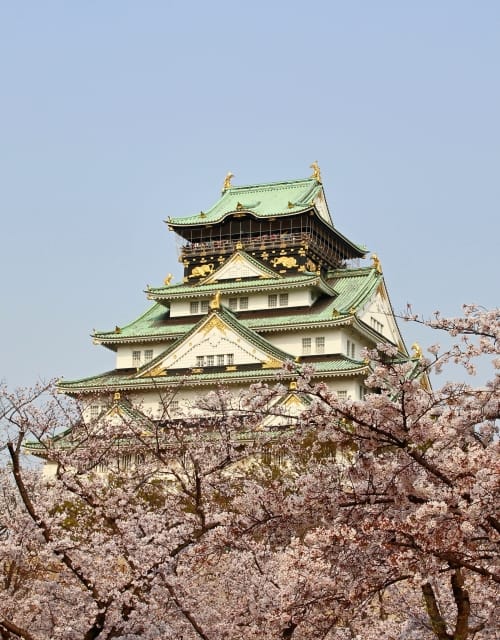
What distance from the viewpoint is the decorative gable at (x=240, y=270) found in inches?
2106

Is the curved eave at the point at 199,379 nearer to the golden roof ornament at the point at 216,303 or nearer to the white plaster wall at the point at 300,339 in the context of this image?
the white plaster wall at the point at 300,339

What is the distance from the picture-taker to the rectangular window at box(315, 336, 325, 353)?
50.4 meters

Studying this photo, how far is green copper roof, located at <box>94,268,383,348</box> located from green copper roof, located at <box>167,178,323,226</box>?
448cm

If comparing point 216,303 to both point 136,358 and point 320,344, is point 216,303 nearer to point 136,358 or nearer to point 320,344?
point 320,344

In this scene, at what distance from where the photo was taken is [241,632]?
51.4ft

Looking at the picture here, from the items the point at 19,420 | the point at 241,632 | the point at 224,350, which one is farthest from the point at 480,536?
the point at 224,350

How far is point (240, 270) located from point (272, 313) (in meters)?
3.12

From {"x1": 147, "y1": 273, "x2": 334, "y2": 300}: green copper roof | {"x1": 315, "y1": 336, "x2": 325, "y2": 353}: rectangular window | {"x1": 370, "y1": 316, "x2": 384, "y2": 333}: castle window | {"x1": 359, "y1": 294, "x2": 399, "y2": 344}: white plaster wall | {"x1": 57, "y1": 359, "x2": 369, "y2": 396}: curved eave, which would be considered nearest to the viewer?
{"x1": 57, "y1": 359, "x2": 369, "y2": 396}: curved eave

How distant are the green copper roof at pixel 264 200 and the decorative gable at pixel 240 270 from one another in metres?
3.23

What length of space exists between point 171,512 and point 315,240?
4128cm

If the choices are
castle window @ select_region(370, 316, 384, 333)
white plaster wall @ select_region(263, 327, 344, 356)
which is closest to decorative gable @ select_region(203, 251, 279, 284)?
white plaster wall @ select_region(263, 327, 344, 356)

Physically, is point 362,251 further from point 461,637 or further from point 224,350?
point 461,637

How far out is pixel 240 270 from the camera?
54.1 metres

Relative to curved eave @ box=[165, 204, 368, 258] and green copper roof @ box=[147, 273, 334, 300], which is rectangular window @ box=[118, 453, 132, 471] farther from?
curved eave @ box=[165, 204, 368, 258]
